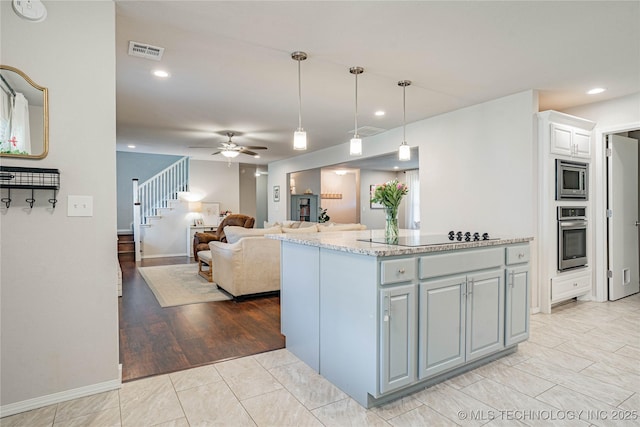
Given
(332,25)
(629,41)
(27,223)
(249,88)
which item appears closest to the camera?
(27,223)

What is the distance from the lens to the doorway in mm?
4441

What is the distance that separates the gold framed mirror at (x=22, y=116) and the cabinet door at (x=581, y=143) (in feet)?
16.7

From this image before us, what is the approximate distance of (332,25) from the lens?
2.54m

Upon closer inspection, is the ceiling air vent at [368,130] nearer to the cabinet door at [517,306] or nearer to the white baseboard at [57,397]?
the cabinet door at [517,306]

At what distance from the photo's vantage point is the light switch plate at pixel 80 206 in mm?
2113

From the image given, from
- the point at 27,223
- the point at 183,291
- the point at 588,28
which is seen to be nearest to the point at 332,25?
the point at 588,28

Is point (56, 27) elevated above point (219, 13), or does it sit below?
below

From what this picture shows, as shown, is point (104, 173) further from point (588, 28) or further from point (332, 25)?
point (588, 28)

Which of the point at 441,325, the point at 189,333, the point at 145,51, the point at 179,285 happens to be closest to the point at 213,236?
the point at 179,285

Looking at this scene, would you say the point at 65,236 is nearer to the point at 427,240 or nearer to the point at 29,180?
the point at 29,180

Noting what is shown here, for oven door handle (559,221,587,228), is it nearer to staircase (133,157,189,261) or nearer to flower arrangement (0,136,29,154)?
flower arrangement (0,136,29,154)

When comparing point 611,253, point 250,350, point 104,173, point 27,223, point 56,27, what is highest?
point 56,27

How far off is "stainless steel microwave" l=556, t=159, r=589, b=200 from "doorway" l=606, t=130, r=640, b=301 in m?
0.40

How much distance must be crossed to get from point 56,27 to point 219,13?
96 centimetres
